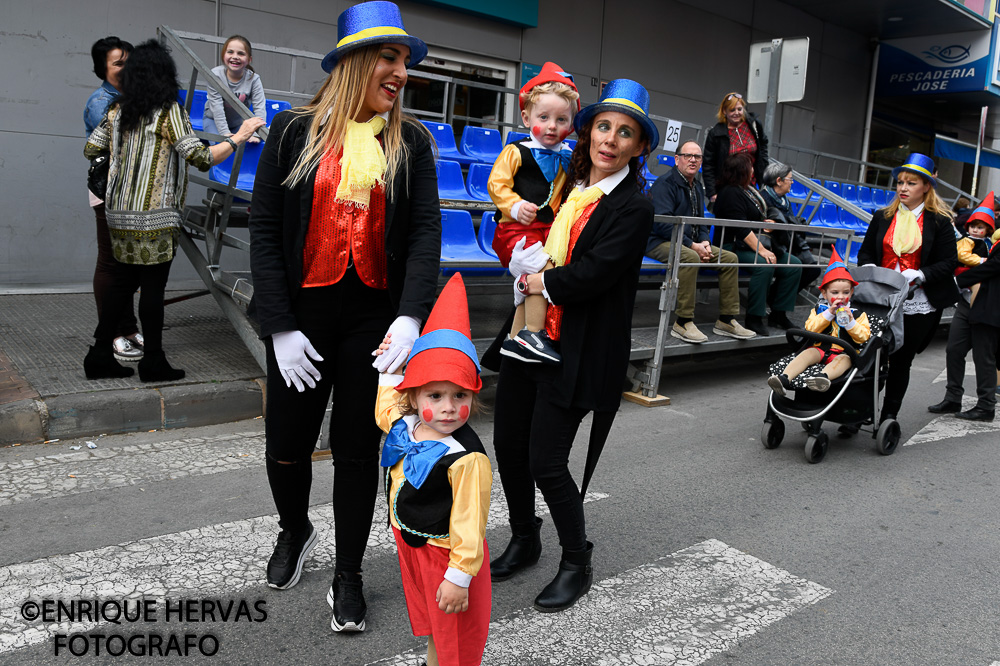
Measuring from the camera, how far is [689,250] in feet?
23.4

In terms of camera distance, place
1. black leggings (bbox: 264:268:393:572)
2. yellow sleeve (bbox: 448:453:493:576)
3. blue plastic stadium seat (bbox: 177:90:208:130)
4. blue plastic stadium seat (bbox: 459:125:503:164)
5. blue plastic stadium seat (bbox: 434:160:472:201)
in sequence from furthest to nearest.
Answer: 1. blue plastic stadium seat (bbox: 459:125:503:164)
2. blue plastic stadium seat (bbox: 434:160:472:201)
3. blue plastic stadium seat (bbox: 177:90:208:130)
4. black leggings (bbox: 264:268:393:572)
5. yellow sleeve (bbox: 448:453:493:576)

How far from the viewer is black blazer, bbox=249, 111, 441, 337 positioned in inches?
110

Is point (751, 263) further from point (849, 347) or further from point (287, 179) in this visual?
point (287, 179)

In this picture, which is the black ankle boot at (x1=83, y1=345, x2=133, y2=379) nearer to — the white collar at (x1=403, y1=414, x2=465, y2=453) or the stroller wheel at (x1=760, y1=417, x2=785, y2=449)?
the white collar at (x1=403, y1=414, x2=465, y2=453)

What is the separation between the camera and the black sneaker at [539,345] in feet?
10.2

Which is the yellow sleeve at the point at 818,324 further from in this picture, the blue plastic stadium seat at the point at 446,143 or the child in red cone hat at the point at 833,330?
the blue plastic stadium seat at the point at 446,143

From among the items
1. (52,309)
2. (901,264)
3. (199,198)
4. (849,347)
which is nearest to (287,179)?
(849,347)

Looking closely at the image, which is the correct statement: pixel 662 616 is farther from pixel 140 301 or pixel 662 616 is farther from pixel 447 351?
pixel 140 301

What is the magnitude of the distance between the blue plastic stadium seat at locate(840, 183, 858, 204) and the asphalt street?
11173 mm

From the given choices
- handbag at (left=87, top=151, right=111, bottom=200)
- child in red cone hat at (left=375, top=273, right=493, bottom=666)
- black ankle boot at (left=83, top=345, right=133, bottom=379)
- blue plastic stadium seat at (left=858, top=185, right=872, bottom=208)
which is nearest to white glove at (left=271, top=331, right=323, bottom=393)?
child in red cone hat at (left=375, top=273, right=493, bottom=666)

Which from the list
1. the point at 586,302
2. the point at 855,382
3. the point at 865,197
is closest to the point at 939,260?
the point at 855,382

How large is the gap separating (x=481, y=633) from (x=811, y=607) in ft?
5.42

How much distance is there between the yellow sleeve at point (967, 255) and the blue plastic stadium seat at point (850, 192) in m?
8.42

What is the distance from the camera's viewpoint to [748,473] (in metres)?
5.09
